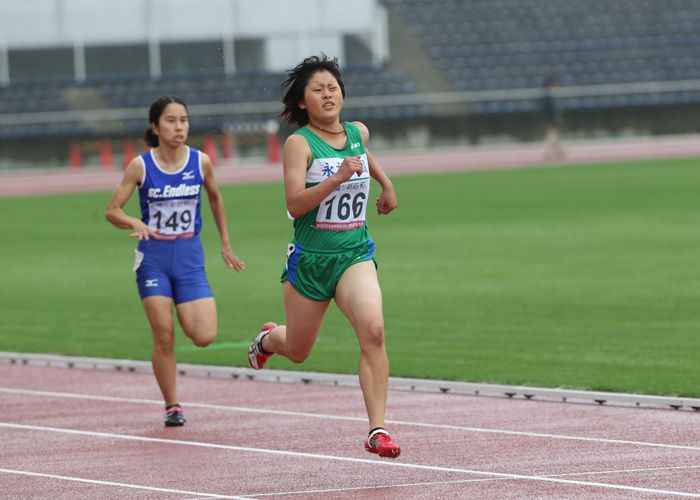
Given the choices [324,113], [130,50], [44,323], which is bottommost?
[44,323]

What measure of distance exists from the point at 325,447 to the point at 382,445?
3.69ft

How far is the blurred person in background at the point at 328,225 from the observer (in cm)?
629

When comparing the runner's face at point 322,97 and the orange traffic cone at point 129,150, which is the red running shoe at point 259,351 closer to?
the runner's face at point 322,97

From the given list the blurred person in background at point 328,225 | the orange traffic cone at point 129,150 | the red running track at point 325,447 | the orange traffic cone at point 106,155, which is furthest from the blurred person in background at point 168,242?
the orange traffic cone at point 106,155

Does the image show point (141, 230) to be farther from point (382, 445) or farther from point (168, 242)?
point (382, 445)

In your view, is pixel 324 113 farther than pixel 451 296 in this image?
No

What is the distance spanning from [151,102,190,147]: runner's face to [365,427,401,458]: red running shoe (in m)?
2.70

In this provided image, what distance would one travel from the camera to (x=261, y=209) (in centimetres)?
2512

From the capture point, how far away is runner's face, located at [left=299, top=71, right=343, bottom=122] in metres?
6.57

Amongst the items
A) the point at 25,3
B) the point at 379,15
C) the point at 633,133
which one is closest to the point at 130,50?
the point at 25,3

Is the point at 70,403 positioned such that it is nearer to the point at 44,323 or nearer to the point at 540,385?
the point at 540,385

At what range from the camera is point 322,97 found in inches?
259

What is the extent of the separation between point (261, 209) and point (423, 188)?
4.74 metres

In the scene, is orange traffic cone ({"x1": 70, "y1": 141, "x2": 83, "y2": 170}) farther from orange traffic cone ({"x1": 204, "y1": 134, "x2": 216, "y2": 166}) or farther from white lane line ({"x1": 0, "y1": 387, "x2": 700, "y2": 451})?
white lane line ({"x1": 0, "y1": 387, "x2": 700, "y2": 451})
